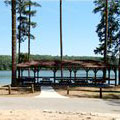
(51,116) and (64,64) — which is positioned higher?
(64,64)

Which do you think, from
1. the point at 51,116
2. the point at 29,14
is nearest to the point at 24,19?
the point at 29,14

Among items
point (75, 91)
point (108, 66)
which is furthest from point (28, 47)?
point (75, 91)

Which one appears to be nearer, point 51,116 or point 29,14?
point 51,116

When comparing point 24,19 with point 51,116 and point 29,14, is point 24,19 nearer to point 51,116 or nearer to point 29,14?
point 29,14

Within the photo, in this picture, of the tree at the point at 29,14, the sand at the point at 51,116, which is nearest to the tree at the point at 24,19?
the tree at the point at 29,14

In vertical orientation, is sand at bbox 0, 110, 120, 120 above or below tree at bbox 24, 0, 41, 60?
below

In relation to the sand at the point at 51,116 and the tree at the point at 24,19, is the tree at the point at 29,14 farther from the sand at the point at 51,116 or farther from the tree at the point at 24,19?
the sand at the point at 51,116

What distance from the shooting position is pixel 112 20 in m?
49.4

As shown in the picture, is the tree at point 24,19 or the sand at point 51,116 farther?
the tree at point 24,19

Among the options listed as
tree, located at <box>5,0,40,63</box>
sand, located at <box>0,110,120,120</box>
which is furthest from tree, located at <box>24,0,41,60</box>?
sand, located at <box>0,110,120,120</box>

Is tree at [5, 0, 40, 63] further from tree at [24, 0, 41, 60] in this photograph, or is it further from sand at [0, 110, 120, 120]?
sand at [0, 110, 120, 120]

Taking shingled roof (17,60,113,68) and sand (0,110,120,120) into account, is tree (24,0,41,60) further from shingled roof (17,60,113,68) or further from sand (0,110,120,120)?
sand (0,110,120,120)

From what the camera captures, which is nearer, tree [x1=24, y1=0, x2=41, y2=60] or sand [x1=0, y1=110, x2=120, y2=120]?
sand [x1=0, y1=110, x2=120, y2=120]

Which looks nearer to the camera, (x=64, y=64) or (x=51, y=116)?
(x=51, y=116)
